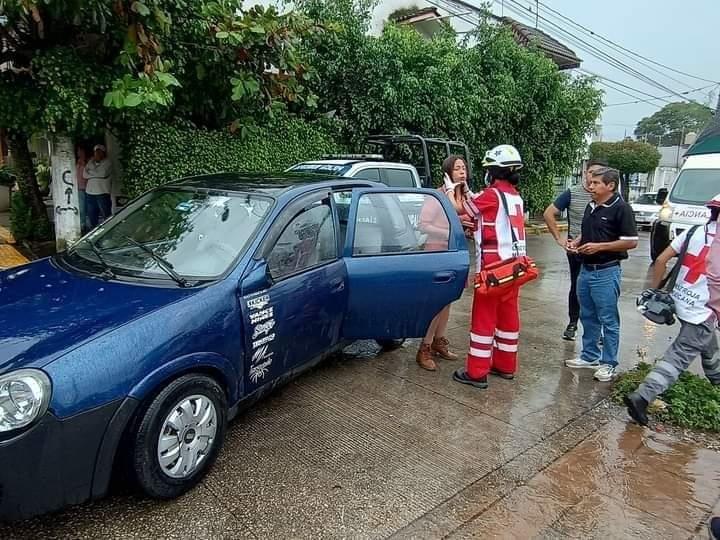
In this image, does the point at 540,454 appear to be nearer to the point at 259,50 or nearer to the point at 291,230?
the point at 291,230


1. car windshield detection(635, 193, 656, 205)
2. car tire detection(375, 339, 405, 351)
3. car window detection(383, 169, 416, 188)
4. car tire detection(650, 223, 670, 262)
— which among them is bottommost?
car tire detection(375, 339, 405, 351)

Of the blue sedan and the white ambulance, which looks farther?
the white ambulance

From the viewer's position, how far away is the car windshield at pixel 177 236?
10.3 ft

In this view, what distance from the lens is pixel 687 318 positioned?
3.75 m

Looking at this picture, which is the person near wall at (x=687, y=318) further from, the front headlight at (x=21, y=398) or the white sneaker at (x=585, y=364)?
the front headlight at (x=21, y=398)

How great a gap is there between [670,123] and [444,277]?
82.8 m

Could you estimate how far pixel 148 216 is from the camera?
12.0ft

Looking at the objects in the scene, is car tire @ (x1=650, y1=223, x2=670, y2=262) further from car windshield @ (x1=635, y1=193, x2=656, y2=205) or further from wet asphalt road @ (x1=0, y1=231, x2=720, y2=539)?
car windshield @ (x1=635, y1=193, x2=656, y2=205)

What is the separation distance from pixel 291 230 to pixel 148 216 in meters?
0.97

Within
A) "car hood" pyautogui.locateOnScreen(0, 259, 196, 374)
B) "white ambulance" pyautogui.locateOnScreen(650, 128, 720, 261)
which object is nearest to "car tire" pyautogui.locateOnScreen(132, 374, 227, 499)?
"car hood" pyautogui.locateOnScreen(0, 259, 196, 374)

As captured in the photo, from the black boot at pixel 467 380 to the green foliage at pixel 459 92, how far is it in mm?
6405

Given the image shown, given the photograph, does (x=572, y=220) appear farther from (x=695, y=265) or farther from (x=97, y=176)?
(x=97, y=176)

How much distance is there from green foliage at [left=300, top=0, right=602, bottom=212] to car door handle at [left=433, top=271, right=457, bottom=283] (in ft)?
20.0

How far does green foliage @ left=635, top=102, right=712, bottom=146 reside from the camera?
69000 mm
